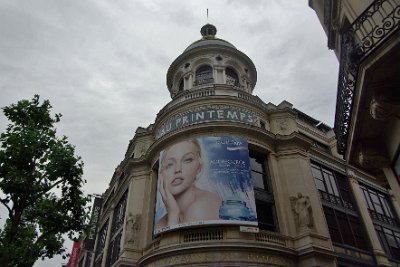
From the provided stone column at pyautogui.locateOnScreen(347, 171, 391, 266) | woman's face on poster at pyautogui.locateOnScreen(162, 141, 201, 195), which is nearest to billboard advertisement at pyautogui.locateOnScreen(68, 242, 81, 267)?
woman's face on poster at pyautogui.locateOnScreen(162, 141, 201, 195)

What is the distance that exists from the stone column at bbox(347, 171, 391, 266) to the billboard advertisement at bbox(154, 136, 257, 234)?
35.9 feet

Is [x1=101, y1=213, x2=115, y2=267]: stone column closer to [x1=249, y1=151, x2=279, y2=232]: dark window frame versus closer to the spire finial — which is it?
[x1=249, y1=151, x2=279, y2=232]: dark window frame

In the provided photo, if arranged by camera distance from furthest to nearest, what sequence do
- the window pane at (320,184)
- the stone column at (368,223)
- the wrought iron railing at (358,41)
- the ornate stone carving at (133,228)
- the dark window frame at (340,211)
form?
the window pane at (320,184), the stone column at (368,223), the dark window frame at (340,211), the ornate stone carving at (133,228), the wrought iron railing at (358,41)

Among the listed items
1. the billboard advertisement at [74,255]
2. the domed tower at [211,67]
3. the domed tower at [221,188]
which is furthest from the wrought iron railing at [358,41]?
the billboard advertisement at [74,255]

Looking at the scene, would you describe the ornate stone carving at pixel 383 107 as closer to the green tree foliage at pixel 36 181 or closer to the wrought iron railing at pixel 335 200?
the green tree foliage at pixel 36 181

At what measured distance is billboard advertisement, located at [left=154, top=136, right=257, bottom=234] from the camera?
17344 mm

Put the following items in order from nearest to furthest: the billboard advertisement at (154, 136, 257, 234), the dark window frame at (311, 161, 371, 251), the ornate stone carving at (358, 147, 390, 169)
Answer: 1. the ornate stone carving at (358, 147, 390, 169)
2. the billboard advertisement at (154, 136, 257, 234)
3. the dark window frame at (311, 161, 371, 251)

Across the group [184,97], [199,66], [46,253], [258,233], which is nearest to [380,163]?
[258,233]

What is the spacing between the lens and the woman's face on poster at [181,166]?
746 inches

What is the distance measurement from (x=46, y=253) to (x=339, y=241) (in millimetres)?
17406

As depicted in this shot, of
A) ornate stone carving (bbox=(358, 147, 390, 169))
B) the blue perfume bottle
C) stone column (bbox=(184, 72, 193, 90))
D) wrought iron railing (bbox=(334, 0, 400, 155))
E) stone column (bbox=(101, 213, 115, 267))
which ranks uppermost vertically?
stone column (bbox=(184, 72, 193, 90))

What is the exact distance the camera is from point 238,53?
29.3 meters

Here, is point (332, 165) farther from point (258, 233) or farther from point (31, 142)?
point (31, 142)

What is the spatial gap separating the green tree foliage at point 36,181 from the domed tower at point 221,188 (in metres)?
5.37
